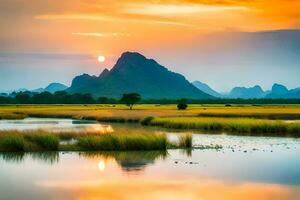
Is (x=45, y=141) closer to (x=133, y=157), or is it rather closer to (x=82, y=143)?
(x=82, y=143)

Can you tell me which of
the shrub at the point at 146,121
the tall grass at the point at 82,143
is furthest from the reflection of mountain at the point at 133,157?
the shrub at the point at 146,121

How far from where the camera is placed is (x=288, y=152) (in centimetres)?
3369

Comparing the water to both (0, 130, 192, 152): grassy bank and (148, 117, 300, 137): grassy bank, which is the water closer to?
(0, 130, 192, 152): grassy bank

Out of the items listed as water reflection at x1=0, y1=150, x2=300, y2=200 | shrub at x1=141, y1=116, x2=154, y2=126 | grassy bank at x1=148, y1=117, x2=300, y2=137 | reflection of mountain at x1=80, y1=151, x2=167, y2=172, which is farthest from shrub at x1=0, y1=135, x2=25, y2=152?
shrub at x1=141, y1=116, x2=154, y2=126

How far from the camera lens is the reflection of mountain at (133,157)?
2748 cm

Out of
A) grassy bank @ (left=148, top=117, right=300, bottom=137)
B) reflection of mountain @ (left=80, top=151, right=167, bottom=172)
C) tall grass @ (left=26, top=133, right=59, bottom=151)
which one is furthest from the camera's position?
grassy bank @ (left=148, top=117, right=300, bottom=137)

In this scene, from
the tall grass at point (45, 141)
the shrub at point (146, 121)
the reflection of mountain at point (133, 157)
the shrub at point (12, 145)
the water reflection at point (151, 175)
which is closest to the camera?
the water reflection at point (151, 175)

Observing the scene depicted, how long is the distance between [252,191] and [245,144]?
17.6m

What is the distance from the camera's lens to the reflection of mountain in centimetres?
2748

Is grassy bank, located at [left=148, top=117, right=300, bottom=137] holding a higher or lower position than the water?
higher

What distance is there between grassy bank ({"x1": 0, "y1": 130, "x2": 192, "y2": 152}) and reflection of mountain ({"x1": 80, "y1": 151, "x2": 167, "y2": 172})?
0.91 m

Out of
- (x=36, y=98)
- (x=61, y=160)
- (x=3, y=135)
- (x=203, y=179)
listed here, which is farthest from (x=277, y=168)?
(x=36, y=98)

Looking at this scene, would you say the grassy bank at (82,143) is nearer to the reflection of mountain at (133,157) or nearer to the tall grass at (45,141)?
the tall grass at (45,141)

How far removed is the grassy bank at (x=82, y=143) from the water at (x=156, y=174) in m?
0.94
